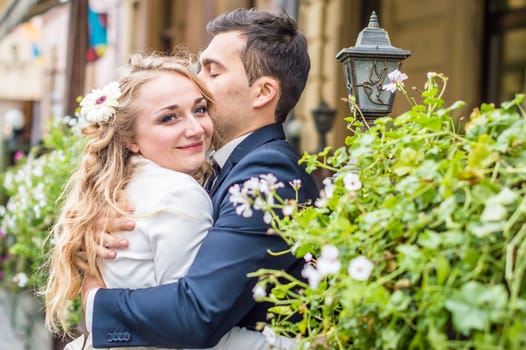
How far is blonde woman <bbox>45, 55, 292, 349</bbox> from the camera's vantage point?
208 cm

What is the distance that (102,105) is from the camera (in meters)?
2.33

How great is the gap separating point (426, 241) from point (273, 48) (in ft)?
4.39

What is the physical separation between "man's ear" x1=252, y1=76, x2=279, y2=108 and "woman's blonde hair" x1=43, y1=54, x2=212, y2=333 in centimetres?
15

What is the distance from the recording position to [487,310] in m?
1.12

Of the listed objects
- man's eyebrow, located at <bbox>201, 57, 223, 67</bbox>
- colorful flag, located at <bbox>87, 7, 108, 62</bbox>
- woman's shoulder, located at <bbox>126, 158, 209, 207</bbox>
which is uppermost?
colorful flag, located at <bbox>87, 7, 108, 62</bbox>

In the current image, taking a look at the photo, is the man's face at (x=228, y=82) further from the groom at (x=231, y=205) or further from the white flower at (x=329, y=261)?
the white flower at (x=329, y=261)

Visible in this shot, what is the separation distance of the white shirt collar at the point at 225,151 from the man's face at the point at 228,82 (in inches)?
2.2

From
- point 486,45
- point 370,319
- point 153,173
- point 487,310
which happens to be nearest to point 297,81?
point 153,173

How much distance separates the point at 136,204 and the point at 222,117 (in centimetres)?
45

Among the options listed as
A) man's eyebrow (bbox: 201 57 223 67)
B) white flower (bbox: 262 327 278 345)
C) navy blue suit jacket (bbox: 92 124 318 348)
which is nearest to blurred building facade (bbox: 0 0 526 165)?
man's eyebrow (bbox: 201 57 223 67)

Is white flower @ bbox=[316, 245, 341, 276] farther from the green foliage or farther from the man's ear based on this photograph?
the green foliage

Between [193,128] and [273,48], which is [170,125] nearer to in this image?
[193,128]

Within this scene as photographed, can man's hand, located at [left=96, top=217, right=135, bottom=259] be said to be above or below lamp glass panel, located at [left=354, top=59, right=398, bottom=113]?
below

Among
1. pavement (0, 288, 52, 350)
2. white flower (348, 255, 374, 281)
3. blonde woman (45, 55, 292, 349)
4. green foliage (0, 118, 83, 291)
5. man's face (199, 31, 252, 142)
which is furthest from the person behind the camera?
pavement (0, 288, 52, 350)
